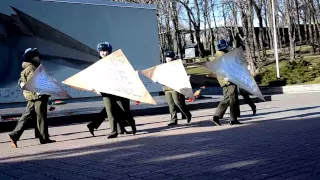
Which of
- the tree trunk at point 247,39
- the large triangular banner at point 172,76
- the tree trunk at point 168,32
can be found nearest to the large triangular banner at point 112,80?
the large triangular banner at point 172,76

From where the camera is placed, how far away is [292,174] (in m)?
5.01

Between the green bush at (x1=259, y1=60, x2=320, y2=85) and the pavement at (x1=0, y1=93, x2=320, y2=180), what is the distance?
1723 cm

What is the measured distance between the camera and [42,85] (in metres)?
8.88

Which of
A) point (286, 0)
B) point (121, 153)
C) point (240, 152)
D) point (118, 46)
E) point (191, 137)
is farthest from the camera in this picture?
point (286, 0)

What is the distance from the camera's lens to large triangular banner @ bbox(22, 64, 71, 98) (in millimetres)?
8664

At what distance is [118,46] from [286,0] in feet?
88.7

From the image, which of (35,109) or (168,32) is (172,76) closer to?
(35,109)

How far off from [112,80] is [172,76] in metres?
2.14

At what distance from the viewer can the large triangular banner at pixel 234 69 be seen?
33.2 feet

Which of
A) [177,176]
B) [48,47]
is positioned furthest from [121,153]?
[48,47]

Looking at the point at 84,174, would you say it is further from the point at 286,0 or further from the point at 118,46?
the point at 286,0

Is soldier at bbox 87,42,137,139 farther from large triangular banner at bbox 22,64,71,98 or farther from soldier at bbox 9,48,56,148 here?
soldier at bbox 9,48,56,148

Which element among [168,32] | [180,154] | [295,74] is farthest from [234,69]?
[168,32]

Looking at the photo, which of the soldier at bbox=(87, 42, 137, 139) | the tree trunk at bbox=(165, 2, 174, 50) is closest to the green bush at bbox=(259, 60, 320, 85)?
the soldier at bbox=(87, 42, 137, 139)
